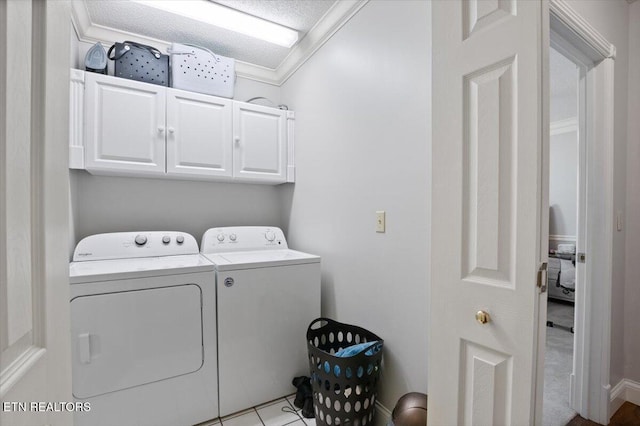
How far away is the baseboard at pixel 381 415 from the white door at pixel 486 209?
0.59m

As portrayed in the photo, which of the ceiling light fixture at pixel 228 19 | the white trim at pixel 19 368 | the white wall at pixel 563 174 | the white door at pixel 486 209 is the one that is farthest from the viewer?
the white wall at pixel 563 174

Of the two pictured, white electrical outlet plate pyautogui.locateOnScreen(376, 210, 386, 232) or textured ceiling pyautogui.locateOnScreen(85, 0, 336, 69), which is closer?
white electrical outlet plate pyautogui.locateOnScreen(376, 210, 386, 232)

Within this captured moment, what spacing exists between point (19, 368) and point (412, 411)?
130 cm

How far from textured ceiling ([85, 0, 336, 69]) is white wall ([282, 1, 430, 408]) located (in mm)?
256

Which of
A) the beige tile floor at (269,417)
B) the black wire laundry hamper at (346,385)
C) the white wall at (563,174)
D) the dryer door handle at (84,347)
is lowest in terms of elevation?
the beige tile floor at (269,417)

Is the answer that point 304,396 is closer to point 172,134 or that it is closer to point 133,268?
point 133,268

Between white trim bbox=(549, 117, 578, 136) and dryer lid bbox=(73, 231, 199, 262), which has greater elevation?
white trim bbox=(549, 117, 578, 136)

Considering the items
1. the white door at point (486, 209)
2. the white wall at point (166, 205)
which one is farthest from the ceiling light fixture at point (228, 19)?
the white door at point (486, 209)

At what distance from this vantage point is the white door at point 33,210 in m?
0.37

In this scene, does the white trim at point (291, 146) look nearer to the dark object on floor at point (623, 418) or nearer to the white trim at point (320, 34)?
the white trim at point (320, 34)

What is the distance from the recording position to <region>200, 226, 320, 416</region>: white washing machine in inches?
68.6

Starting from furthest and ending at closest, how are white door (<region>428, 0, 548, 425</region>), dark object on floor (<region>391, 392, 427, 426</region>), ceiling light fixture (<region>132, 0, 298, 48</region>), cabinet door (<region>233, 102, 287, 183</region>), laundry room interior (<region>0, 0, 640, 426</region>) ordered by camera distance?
cabinet door (<region>233, 102, 287, 183</region>) < ceiling light fixture (<region>132, 0, 298, 48</region>) < dark object on floor (<region>391, 392, 427, 426</region>) < white door (<region>428, 0, 548, 425</region>) < laundry room interior (<region>0, 0, 640, 426</region>)

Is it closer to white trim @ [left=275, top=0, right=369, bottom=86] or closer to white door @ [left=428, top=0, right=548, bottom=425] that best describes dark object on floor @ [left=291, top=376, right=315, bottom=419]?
white door @ [left=428, top=0, right=548, bottom=425]

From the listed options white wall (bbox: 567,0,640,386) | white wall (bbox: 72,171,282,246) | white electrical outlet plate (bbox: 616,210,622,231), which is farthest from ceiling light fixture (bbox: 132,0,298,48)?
white electrical outlet plate (bbox: 616,210,622,231)
